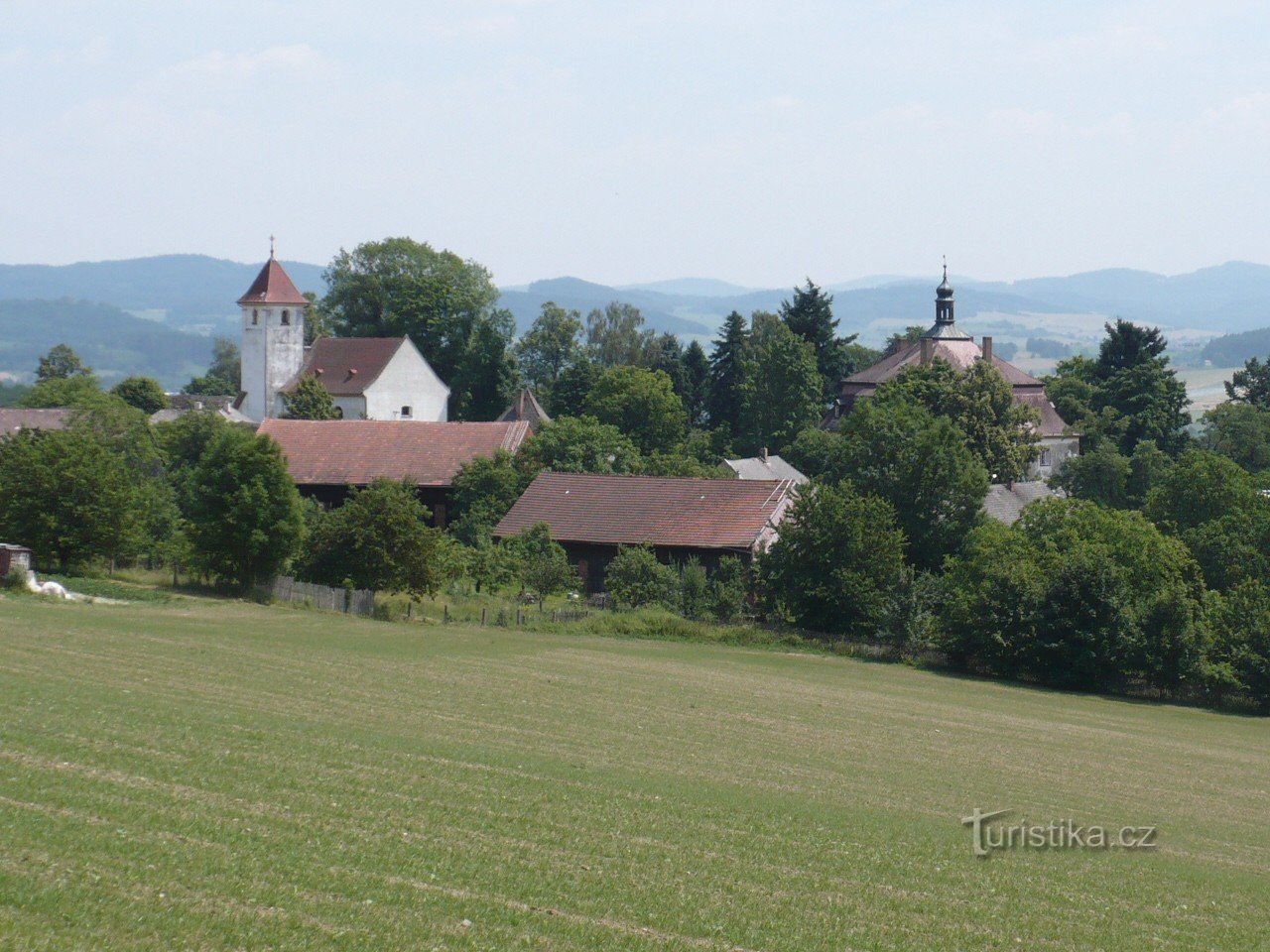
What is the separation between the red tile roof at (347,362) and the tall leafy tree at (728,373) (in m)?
23.8

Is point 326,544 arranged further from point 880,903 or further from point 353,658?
point 880,903

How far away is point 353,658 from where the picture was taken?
3331 cm

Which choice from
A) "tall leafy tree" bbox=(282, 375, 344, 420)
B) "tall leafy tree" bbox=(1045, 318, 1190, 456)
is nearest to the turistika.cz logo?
"tall leafy tree" bbox=(282, 375, 344, 420)

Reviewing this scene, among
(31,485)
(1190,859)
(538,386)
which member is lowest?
(1190,859)

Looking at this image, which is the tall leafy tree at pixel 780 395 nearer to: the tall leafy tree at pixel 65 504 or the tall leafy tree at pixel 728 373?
the tall leafy tree at pixel 728 373

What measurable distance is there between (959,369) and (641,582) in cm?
5322

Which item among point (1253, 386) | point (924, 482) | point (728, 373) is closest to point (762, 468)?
point (728, 373)

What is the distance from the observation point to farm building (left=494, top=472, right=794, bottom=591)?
57625 mm

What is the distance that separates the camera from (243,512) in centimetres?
4953

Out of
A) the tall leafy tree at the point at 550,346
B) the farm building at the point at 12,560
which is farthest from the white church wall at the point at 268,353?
the farm building at the point at 12,560

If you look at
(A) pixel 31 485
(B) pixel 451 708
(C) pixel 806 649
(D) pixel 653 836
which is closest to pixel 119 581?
(A) pixel 31 485

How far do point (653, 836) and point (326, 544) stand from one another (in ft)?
117

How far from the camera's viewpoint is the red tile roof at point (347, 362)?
10144cm

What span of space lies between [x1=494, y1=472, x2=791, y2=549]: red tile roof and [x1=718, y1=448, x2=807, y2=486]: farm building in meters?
19.3
